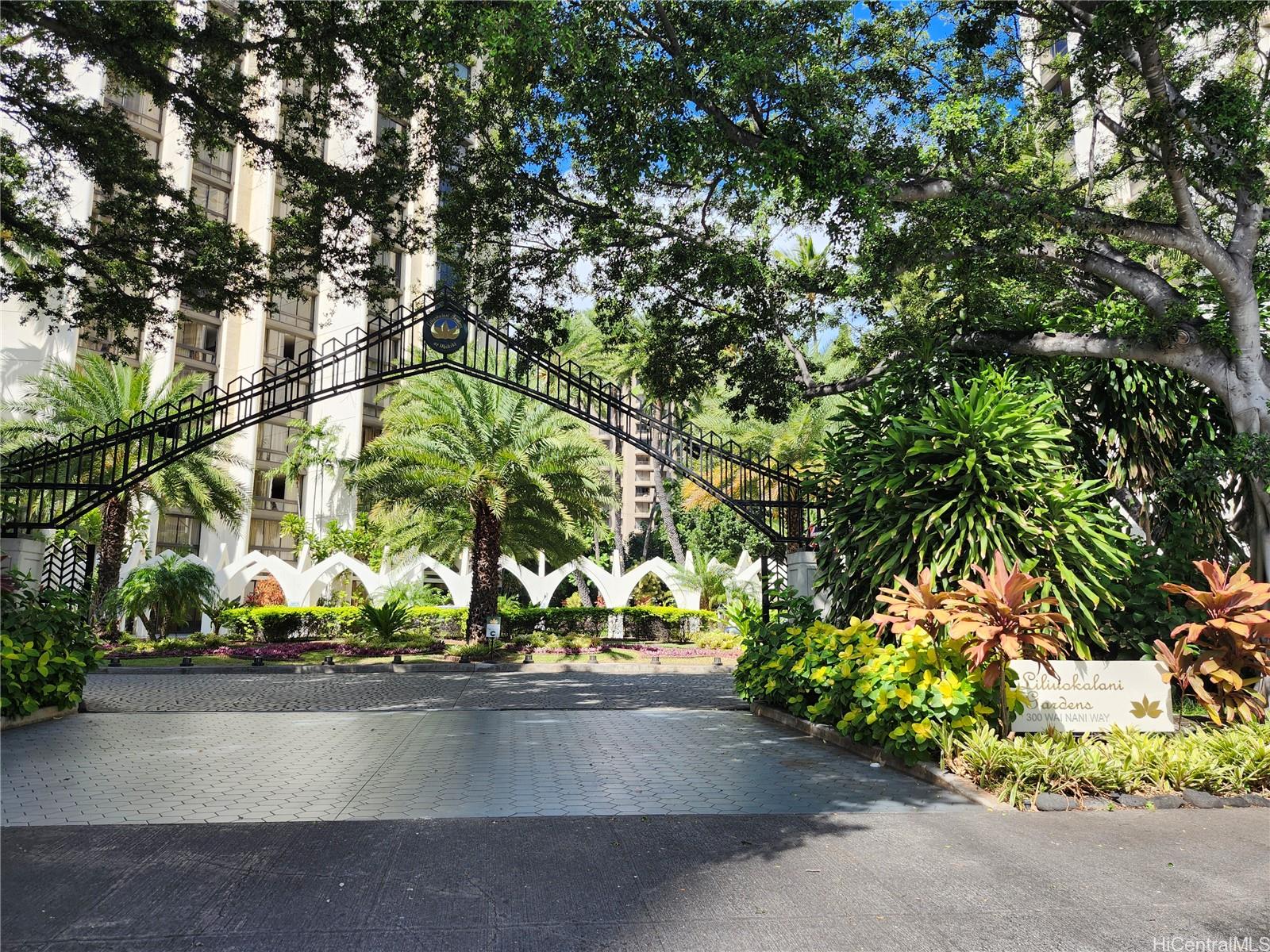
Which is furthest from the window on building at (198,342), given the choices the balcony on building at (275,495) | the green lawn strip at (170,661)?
the green lawn strip at (170,661)

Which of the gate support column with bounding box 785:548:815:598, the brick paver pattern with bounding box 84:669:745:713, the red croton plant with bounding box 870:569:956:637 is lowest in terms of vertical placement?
the brick paver pattern with bounding box 84:669:745:713

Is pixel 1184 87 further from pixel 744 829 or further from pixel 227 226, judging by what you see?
pixel 227 226

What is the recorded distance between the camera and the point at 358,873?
4.25 metres

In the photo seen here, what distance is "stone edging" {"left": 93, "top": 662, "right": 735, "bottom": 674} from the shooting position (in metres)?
17.0

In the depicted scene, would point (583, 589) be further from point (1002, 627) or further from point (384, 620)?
point (1002, 627)

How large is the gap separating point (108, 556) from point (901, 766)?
20511mm

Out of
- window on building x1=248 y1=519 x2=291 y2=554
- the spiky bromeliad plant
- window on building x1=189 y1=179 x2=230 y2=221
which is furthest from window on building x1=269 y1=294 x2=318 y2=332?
the spiky bromeliad plant

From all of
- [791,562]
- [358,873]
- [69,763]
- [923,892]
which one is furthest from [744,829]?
[791,562]

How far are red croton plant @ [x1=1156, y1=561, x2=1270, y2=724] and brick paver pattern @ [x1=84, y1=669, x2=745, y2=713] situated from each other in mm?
6014

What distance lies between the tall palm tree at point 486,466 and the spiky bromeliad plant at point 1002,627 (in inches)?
557

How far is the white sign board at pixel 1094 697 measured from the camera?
7.14 m

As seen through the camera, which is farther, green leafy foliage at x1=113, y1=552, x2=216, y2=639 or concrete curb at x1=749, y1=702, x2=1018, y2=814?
green leafy foliage at x1=113, y1=552, x2=216, y2=639

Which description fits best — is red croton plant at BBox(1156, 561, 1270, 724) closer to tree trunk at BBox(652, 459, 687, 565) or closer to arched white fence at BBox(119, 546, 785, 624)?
arched white fence at BBox(119, 546, 785, 624)

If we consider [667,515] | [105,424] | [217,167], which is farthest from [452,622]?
[217,167]
